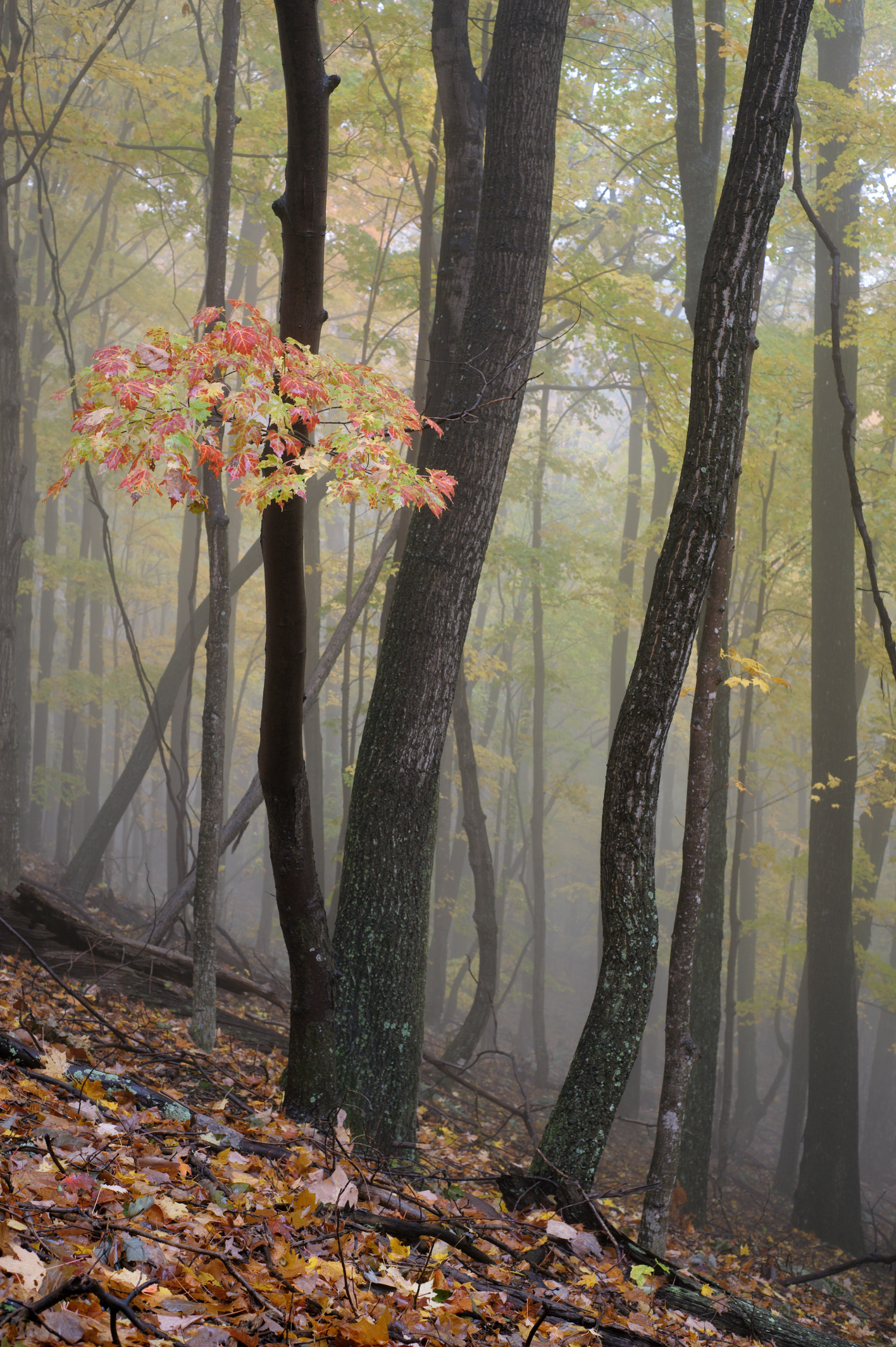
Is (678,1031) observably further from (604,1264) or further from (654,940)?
(604,1264)

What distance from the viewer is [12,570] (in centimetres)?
811

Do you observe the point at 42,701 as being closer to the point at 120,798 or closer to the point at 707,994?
the point at 120,798

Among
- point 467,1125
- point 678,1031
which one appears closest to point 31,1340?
point 678,1031

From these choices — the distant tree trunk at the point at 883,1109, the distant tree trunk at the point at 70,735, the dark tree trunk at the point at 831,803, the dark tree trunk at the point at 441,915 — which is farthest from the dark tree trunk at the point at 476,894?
the distant tree trunk at the point at 883,1109

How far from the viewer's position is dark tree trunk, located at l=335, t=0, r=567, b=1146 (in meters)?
4.53

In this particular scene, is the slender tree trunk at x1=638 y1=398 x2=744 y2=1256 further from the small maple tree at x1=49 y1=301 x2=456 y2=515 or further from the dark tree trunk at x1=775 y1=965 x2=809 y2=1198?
the dark tree trunk at x1=775 y1=965 x2=809 y2=1198

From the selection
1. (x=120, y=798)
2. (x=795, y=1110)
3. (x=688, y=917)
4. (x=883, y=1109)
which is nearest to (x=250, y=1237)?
(x=688, y=917)

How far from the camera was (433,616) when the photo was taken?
4.78 metres

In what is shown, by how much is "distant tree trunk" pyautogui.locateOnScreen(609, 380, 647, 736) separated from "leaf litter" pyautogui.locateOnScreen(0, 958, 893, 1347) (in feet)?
34.3

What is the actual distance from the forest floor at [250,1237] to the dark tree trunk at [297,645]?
1.24 feet

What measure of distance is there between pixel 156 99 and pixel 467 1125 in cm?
1071

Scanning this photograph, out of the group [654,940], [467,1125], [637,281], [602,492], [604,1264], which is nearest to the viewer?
[604,1264]

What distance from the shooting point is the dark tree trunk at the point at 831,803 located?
8.62 meters

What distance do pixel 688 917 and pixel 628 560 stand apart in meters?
10.7
